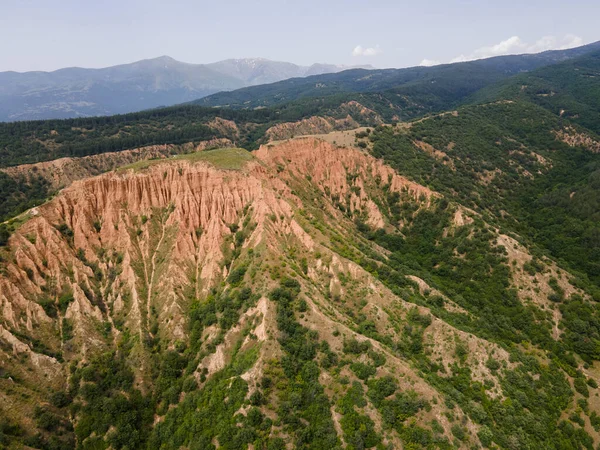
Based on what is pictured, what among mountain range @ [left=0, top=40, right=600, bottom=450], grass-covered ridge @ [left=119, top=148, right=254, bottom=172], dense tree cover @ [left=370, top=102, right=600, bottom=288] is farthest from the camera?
dense tree cover @ [left=370, top=102, right=600, bottom=288]

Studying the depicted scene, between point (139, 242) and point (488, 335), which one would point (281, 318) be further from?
point (488, 335)

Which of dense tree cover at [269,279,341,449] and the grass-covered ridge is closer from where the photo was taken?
dense tree cover at [269,279,341,449]

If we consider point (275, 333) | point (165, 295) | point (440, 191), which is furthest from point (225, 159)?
point (440, 191)

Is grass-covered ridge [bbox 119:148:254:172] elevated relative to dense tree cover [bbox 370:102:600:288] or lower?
elevated

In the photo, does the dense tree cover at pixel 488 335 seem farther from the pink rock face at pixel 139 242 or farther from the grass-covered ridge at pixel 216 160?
the grass-covered ridge at pixel 216 160

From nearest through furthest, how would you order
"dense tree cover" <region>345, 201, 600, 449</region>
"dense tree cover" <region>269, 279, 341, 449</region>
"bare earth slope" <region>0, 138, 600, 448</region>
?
"dense tree cover" <region>269, 279, 341, 449</region>, "bare earth slope" <region>0, 138, 600, 448</region>, "dense tree cover" <region>345, 201, 600, 449</region>

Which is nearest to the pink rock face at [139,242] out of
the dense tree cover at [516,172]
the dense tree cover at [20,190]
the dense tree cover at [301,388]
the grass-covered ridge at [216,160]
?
the grass-covered ridge at [216,160]

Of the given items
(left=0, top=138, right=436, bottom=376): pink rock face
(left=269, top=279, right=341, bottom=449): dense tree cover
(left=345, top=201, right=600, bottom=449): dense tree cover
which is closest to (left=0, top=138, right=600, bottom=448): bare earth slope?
(left=269, top=279, right=341, bottom=449): dense tree cover

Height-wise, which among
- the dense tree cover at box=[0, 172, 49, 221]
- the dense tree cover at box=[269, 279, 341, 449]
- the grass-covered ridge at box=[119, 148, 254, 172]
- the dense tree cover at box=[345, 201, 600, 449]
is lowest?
the dense tree cover at box=[345, 201, 600, 449]

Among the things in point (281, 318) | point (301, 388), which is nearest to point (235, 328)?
point (281, 318)

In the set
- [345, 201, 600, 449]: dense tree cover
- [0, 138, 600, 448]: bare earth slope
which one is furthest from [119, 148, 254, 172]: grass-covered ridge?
[345, 201, 600, 449]: dense tree cover

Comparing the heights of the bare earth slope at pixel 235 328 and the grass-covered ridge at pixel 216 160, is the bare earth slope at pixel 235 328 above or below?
below

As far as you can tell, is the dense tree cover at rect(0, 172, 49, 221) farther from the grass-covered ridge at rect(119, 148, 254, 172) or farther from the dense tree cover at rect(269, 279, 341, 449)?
the dense tree cover at rect(269, 279, 341, 449)
